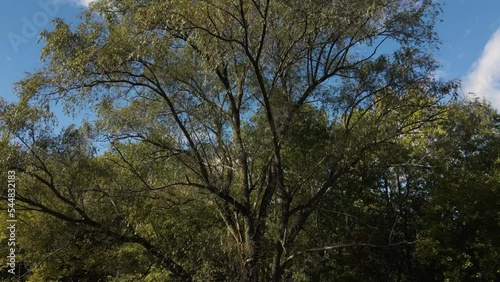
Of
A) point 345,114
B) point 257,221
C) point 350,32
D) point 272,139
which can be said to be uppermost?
point 350,32

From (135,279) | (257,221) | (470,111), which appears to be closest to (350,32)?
(470,111)

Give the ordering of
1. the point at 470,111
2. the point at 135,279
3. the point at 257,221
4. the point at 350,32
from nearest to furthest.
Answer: the point at 350,32 < the point at 470,111 < the point at 257,221 < the point at 135,279

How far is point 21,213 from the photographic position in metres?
16.4

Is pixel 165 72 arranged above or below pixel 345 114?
above

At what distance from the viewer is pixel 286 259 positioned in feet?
37.5

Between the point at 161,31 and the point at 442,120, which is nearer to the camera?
the point at 161,31

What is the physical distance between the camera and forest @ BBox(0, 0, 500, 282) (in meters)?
8.93

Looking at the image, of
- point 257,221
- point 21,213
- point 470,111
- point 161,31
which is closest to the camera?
point 161,31

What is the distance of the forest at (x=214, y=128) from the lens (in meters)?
8.93

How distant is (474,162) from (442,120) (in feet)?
23.7

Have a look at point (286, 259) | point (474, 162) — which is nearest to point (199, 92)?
point (286, 259)

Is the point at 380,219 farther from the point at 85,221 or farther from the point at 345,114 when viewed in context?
the point at 85,221

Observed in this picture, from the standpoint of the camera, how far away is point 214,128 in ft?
38.4

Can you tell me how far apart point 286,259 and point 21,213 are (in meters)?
10.4
